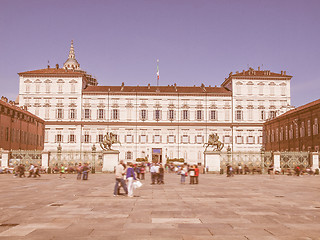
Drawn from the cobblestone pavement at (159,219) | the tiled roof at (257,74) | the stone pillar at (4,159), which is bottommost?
the cobblestone pavement at (159,219)

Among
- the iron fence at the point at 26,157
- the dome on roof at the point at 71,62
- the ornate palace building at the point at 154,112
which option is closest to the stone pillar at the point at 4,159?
the iron fence at the point at 26,157

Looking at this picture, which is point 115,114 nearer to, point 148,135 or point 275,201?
point 148,135

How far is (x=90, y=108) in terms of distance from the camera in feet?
210

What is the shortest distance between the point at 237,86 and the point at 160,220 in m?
58.0

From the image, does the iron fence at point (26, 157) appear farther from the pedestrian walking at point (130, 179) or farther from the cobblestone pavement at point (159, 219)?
the cobblestone pavement at point (159, 219)

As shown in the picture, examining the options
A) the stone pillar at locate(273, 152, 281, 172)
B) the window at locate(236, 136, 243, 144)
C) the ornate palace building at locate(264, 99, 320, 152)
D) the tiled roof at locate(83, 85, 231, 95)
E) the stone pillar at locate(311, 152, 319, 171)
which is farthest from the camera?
the tiled roof at locate(83, 85, 231, 95)

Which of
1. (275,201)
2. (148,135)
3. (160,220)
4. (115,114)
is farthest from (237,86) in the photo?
(160,220)

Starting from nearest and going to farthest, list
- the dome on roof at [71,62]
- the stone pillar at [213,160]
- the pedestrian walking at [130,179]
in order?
the pedestrian walking at [130,179], the stone pillar at [213,160], the dome on roof at [71,62]

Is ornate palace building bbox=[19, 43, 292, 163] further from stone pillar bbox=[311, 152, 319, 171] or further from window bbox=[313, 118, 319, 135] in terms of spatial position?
stone pillar bbox=[311, 152, 319, 171]

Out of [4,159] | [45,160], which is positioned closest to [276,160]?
[45,160]

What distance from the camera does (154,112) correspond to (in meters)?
64.7

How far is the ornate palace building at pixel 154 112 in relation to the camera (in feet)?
210

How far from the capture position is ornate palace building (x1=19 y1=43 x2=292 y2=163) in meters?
63.9

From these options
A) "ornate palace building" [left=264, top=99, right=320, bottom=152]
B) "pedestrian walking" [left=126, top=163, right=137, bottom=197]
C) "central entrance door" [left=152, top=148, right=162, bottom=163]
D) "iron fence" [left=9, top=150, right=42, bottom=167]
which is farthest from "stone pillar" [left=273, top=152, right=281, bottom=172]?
"central entrance door" [left=152, top=148, right=162, bottom=163]
